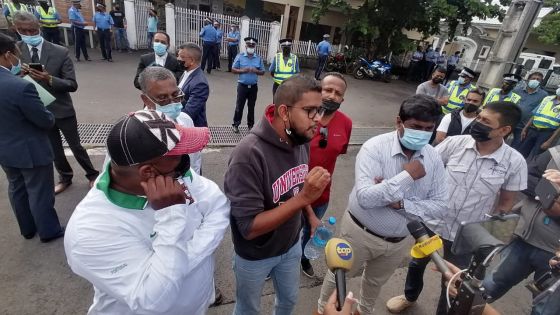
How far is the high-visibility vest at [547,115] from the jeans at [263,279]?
6492 mm

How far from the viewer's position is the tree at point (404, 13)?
565 inches

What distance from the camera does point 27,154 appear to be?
284 cm

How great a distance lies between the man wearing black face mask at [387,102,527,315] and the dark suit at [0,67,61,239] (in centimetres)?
346

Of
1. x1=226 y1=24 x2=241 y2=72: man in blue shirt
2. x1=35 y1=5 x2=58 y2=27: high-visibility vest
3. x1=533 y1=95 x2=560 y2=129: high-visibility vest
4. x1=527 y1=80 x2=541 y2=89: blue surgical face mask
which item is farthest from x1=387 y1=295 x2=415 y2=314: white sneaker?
x1=35 y1=5 x2=58 y2=27: high-visibility vest

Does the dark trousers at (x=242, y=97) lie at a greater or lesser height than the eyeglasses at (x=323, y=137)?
lesser

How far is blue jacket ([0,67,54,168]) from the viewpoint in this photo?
2596 mm

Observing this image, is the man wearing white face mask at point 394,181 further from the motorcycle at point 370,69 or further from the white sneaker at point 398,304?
the motorcycle at point 370,69

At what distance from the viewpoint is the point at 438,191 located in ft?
7.69

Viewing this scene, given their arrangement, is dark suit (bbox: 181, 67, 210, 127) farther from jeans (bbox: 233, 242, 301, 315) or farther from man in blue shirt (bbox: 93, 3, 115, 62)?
man in blue shirt (bbox: 93, 3, 115, 62)

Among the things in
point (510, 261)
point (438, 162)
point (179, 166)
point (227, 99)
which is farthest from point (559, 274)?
point (227, 99)

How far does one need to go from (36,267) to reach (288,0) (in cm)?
1609

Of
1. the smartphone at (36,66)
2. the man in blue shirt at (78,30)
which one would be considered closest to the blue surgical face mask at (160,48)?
the smartphone at (36,66)

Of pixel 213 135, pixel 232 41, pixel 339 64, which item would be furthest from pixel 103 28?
pixel 339 64

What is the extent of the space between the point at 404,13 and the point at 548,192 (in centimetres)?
1536
